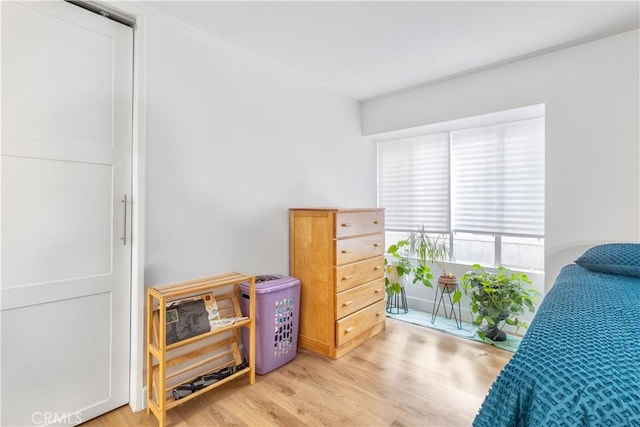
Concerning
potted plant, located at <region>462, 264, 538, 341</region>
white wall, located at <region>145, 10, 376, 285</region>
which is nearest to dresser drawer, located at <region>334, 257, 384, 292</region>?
white wall, located at <region>145, 10, 376, 285</region>

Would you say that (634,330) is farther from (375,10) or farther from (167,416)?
(167,416)

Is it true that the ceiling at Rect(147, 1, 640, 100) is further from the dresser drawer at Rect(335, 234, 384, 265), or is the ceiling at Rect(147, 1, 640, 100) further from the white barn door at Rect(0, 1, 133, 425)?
the dresser drawer at Rect(335, 234, 384, 265)

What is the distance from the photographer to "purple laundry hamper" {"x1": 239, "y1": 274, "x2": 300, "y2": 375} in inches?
84.3

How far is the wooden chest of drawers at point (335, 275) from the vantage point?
2.35 meters

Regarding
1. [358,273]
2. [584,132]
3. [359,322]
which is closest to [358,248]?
[358,273]

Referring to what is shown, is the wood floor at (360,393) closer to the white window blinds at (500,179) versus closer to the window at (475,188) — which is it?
the window at (475,188)

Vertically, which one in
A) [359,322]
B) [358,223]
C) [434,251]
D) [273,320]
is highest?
[358,223]

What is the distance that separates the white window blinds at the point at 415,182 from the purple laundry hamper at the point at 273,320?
6.05 ft

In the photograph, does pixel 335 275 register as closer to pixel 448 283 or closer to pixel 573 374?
pixel 448 283

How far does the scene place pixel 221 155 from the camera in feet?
7.22

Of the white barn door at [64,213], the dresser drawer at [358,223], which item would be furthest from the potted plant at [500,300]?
the white barn door at [64,213]

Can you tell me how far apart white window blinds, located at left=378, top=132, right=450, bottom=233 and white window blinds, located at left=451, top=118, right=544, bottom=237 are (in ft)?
0.42

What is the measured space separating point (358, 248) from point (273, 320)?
0.91 m

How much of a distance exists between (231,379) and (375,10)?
2.47 meters
